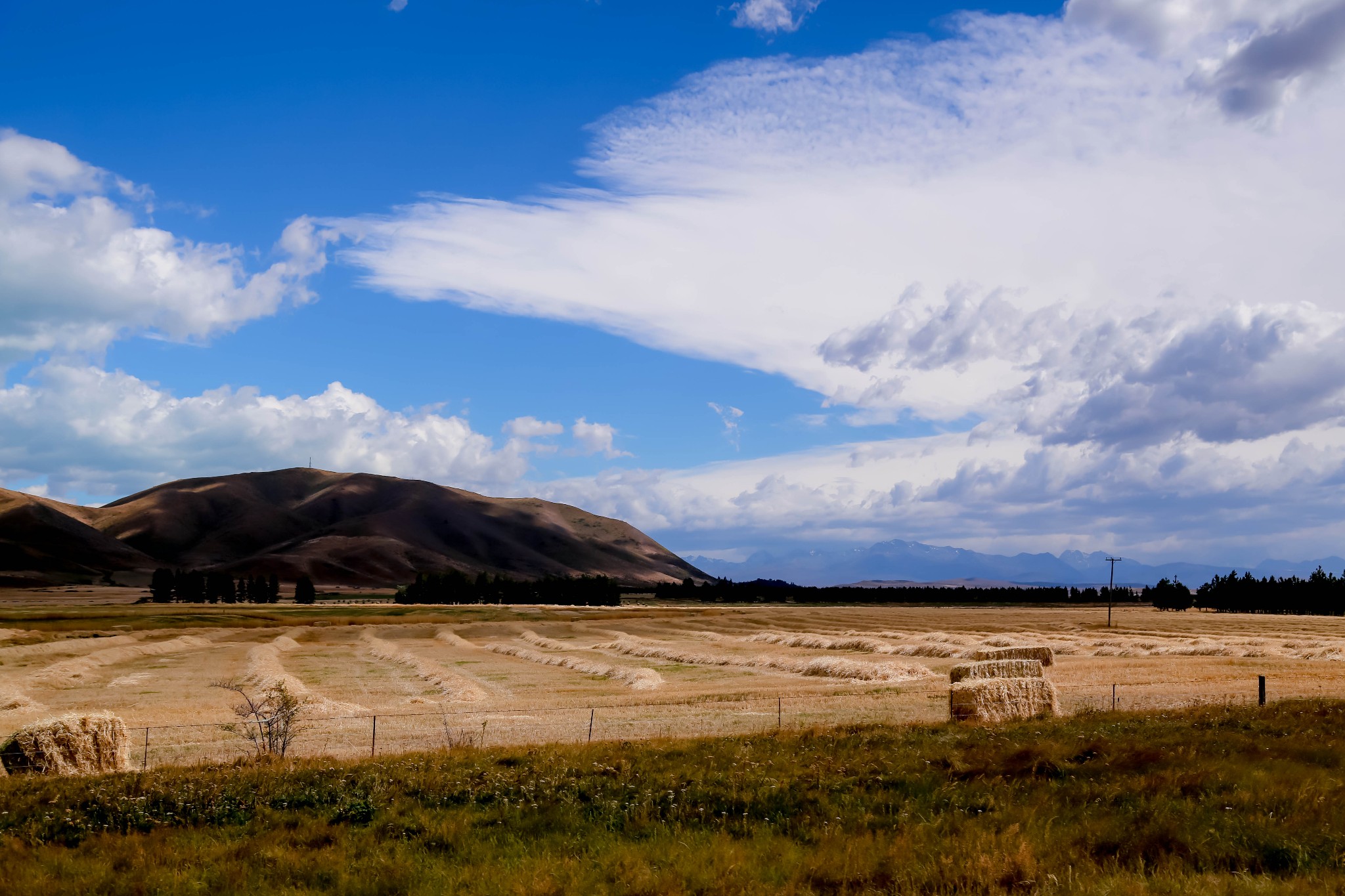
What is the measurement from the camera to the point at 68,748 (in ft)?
72.3

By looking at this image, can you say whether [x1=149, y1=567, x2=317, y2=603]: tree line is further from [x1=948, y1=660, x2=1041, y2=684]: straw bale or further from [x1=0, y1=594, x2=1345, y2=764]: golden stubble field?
[x1=948, y1=660, x2=1041, y2=684]: straw bale

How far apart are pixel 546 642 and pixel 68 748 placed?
70281 mm

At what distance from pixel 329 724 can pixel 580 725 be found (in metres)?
9.53

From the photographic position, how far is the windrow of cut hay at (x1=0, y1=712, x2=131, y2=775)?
71.1 ft

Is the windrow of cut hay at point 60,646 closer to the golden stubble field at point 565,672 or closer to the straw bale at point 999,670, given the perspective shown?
the golden stubble field at point 565,672

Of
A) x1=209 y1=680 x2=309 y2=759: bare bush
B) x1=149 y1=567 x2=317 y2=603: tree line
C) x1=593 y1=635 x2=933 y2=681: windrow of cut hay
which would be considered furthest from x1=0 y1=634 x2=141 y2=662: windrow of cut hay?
x1=149 y1=567 x2=317 y2=603: tree line

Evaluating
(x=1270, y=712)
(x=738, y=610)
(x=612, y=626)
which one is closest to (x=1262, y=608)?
(x=738, y=610)

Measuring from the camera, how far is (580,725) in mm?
30578

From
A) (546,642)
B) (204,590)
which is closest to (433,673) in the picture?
(546,642)

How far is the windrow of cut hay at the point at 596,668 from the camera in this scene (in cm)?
5031

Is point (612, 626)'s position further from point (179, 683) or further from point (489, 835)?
point (489, 835)

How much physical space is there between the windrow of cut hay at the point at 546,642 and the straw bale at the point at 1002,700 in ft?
189

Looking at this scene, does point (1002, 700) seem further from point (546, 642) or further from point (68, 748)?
point (546, 642)

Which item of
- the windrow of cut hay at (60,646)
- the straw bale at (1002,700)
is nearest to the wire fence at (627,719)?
the straw bale at (1002,700)
